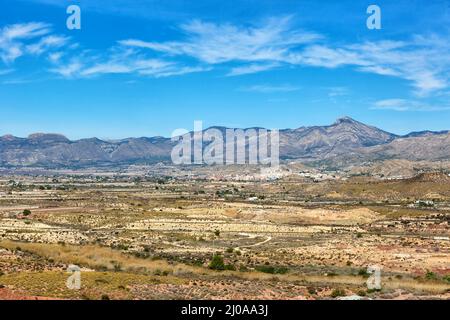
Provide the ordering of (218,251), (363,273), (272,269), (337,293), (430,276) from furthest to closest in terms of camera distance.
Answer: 1. (218,251)
2. (272,269)
3. (363,273)
4. (430,276)
5. (337,293)

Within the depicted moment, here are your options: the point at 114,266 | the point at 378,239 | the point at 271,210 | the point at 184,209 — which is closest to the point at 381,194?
the point at 271,210

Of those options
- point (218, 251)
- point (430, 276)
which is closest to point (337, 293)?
point (430, 276)

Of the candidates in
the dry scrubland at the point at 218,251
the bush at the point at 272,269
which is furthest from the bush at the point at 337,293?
the bush at the point at 272,269

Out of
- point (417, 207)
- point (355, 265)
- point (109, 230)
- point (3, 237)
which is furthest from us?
point (417, 207)

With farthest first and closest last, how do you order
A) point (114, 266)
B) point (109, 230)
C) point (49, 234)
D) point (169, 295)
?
point (109, 230) → point (49, 234) → point (114, 266) → point (169, 295)

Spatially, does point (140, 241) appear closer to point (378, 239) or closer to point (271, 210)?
point (378, 239)

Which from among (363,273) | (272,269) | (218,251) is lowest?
(218,251)

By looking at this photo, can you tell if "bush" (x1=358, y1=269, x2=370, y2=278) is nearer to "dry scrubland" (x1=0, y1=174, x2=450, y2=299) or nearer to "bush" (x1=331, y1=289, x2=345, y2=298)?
"dry scrubland" (x1=0, y1=174, x2=450, y2=299)

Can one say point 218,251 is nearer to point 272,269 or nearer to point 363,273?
point 272,269
